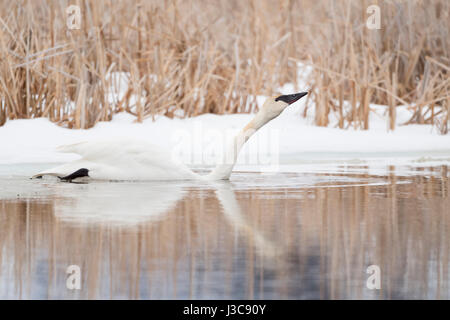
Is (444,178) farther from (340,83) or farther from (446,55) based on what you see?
(446,55)

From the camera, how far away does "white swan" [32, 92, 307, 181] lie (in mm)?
8156

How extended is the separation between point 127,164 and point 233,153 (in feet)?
3.00

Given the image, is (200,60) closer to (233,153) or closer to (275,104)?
(275,104)

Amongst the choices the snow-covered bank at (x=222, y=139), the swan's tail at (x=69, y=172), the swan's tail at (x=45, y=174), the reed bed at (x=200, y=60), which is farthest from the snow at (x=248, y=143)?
the swan's tail at (x=69, y=172)

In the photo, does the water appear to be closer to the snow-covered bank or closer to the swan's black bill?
the swan's black bill

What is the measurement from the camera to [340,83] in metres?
13.1

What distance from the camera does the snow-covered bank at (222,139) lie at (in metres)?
10.8

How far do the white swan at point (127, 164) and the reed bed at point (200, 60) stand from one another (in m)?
3.32

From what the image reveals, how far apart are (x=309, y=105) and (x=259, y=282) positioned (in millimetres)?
10096

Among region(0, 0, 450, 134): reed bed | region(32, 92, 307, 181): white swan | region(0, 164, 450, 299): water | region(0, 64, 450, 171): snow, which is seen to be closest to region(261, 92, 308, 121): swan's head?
region(32, 92, 307, 181): white swan

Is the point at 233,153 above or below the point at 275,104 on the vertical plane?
below

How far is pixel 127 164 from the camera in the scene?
27.0ft

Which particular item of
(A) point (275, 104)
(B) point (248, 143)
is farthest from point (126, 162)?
(B) point (248, 143)

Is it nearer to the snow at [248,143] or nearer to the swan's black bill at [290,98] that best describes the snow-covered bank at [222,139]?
the snow at [248,143]
